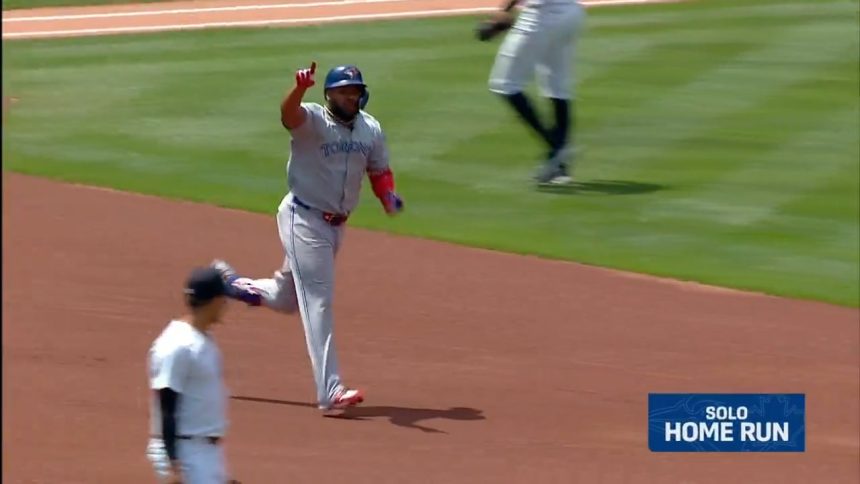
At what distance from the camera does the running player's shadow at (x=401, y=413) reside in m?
7.98

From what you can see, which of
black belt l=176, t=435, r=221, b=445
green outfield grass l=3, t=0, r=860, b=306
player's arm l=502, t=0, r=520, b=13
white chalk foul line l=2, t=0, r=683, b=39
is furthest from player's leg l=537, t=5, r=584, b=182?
white chalk foul line l=2, t=0, r=683, b=39

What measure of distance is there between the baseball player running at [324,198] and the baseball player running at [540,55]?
4.40m

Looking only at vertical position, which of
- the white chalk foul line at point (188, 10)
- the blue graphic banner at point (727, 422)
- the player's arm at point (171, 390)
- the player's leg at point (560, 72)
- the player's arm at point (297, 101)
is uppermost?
the white chalk foul line at point (188, 10)

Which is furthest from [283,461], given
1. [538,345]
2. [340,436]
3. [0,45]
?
[0,45]

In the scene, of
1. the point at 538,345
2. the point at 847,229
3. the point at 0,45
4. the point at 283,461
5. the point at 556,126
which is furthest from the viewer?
the point at 556,126

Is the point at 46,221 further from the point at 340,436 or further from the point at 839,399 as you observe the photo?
the point at 839,399

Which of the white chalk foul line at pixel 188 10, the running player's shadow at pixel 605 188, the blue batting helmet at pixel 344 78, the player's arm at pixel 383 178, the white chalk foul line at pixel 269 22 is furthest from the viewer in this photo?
the white chalk foul line at pixel 188 10

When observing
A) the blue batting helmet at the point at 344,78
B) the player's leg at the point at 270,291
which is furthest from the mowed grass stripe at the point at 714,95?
the blue batting helmet at the point at 344,78

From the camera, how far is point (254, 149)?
1374 cm

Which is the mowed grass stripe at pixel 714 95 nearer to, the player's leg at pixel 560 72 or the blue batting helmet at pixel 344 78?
the player's leg at pixel 560 72

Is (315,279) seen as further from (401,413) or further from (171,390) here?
(171,390)

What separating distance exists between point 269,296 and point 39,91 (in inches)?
331

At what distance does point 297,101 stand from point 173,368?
231cm

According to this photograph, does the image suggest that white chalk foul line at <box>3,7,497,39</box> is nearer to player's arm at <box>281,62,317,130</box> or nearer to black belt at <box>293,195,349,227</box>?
black belt at <box>293,195,349,227</box>
